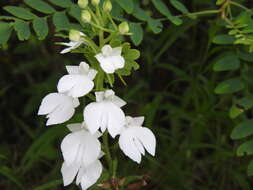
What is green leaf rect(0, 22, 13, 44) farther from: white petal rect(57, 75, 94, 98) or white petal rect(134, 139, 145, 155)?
white petal rect(134, 139, 145, 155)

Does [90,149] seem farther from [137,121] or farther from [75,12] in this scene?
[75,12]

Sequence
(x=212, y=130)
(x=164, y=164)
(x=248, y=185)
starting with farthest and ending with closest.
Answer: (x=212, y=130) → (x=164, y=164) → (x=248, y=185)

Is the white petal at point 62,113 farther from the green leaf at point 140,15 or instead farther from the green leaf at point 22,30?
the green leaf at point 140,15

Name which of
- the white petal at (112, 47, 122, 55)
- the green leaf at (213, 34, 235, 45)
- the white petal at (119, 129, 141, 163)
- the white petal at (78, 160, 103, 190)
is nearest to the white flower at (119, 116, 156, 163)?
the white petal at (119, 129, 141, 163)

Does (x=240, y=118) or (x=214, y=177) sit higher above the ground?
(x=240, y=118)

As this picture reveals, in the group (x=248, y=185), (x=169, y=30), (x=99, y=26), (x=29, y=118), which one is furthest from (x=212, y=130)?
(x=99, y=26)

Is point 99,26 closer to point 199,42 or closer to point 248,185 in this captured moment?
point 248,185

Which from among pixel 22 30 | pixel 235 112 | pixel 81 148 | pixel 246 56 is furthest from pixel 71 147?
pixel 246 56
